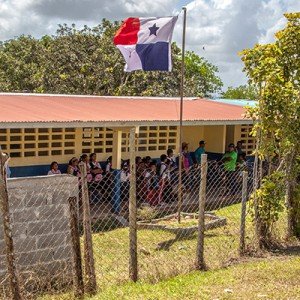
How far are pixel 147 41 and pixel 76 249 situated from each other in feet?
22.8

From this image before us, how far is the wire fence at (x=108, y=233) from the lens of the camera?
600cm

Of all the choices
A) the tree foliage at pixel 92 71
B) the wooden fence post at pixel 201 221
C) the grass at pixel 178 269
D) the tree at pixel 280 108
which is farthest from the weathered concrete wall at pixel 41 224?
the tree foliage at pixel 92 71

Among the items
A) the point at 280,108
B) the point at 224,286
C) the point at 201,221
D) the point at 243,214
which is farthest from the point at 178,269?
the point at 280,108

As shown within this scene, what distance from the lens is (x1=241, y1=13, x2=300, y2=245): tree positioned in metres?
8.38

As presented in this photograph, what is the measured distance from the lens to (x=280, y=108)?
8391mm

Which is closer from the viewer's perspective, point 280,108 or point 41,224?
point 41,224

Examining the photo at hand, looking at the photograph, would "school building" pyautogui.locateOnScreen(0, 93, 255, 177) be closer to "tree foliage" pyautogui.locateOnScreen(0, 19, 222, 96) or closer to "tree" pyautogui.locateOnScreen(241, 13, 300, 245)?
"tree" pyautogui.locateOnScreen(241, 13, 300, 245)

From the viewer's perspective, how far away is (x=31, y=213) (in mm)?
6840

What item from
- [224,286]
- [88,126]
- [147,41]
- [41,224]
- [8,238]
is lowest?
[224,286]

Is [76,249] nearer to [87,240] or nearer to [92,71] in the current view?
[87,240]

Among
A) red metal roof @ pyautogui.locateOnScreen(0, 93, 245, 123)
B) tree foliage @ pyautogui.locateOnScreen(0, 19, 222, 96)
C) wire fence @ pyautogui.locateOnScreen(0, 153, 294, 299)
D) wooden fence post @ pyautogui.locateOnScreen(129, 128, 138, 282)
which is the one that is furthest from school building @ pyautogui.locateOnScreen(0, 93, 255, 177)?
tree foliage @ pyautogui.locateOnScreen(0, 19, 222, 96)

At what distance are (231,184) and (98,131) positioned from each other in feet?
12.5

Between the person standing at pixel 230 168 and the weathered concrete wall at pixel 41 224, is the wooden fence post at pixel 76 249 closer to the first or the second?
the weathered concrete wall at pixel 41 224

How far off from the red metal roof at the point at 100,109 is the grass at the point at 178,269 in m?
3.24
